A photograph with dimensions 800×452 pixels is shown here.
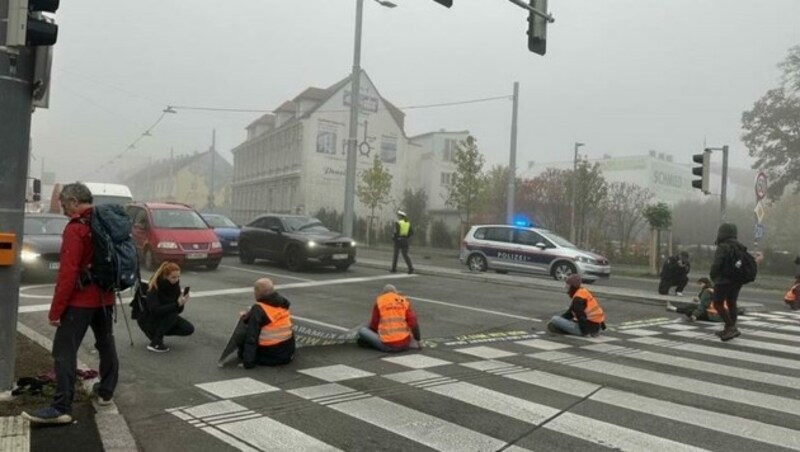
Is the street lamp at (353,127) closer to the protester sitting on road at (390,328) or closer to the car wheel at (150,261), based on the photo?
the car wheel at (150,261)

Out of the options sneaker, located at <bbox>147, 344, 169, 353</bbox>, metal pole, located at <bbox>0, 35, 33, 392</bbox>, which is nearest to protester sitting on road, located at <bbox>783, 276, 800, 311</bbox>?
sneaker, located at <bbox>147, 344, 169, 353</bbox>

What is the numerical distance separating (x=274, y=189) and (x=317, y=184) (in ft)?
24.3

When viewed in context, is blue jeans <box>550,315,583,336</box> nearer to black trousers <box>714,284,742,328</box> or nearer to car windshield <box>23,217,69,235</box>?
black trousers <box>714,284,742,328</box>

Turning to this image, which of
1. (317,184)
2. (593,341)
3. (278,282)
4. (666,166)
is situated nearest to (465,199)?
(317,184)

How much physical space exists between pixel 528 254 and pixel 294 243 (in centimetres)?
708

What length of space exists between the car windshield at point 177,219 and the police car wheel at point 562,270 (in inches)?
397

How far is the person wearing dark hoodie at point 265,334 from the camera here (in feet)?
23.4

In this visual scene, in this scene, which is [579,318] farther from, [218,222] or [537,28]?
[218,222]

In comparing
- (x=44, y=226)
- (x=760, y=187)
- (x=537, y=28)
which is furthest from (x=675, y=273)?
(x=44, y=226)

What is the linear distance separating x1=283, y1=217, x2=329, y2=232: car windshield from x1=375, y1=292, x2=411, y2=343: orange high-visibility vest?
434 inches

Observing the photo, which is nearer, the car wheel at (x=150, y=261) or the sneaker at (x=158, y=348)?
the sneaker at (x=158, y=348)

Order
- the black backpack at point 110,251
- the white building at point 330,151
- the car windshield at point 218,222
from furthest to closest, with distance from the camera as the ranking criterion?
1. the white building at point 330,151
2. the car windshield at point 218,222
3. the black backpack at point 110,251

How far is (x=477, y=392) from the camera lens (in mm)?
6316

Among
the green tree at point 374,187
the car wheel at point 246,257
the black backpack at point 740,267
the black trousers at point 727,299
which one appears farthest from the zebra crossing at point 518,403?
the green tree at point 374,187
